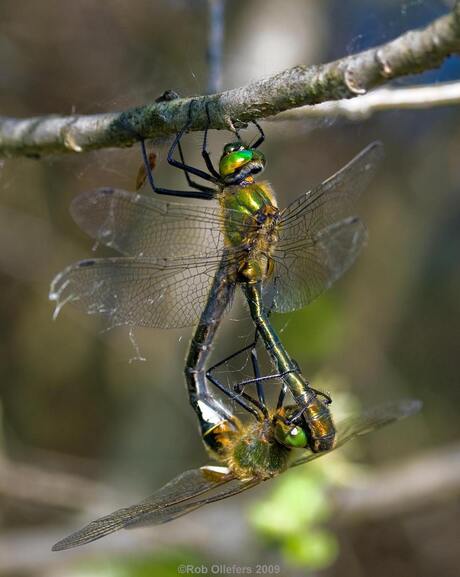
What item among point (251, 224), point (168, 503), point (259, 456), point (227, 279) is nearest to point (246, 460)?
point (259, 456)

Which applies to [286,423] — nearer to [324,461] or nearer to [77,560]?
[324,461]

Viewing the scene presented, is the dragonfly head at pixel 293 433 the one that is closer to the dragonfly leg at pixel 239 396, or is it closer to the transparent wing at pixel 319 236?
the dragonfly leg at pixel 239 396

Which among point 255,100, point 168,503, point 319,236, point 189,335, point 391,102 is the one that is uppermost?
point 189,335

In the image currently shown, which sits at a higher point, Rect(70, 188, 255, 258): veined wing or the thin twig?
the thin twig

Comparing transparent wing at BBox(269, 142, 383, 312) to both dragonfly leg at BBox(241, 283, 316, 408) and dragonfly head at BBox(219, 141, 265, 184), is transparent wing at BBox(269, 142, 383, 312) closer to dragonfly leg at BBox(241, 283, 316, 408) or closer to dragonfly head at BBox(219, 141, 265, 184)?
dragonfly leg at BBox(241, 283, 316, 408)

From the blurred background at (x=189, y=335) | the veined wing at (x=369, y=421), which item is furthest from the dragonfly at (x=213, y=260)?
the blurred background at (x=189, y=335)

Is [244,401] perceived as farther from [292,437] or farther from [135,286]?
[135,286]

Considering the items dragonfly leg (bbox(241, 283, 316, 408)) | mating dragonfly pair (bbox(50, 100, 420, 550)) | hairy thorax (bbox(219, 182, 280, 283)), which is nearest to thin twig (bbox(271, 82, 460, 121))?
mating dragonfly pair (bbox(50, 100, 420, 550))
